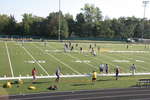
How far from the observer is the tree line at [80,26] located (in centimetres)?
9361

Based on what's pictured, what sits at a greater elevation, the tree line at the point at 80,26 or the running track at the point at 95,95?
the tree line at the point at 80,26

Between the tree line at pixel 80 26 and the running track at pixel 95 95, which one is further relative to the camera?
the tree line at pixel 80 26

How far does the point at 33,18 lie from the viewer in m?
102

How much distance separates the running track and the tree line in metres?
70.9

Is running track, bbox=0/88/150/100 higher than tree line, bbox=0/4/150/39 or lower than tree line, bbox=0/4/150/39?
lower

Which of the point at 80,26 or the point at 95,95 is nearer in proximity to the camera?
Result: the point at 95,95

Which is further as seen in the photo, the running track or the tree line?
the tree line

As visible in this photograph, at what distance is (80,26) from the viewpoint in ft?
325

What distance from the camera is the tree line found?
9361cm

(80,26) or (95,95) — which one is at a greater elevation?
(80,26)

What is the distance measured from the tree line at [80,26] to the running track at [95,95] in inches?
2792

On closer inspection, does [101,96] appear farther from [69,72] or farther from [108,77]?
[69,72]

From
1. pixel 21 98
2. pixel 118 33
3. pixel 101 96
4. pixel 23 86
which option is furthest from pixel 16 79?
pixel 118 33

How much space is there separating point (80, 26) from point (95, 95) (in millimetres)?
82151
